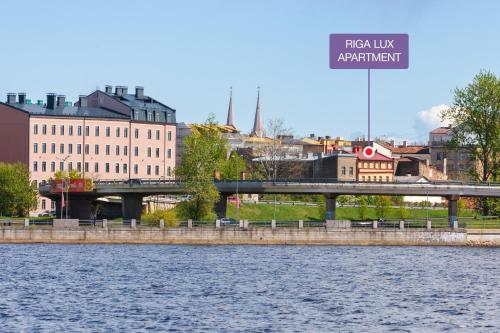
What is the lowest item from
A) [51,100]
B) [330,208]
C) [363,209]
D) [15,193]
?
[330,208]

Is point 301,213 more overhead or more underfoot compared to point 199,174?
more underfoot

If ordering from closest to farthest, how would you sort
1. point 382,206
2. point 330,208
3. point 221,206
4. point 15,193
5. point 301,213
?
1. point 330,208
2. point 221,206
3. point 15,193
4. point 301,213
5. point 382,206

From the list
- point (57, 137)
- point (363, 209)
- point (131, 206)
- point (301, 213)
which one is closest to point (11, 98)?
point (57, 137)

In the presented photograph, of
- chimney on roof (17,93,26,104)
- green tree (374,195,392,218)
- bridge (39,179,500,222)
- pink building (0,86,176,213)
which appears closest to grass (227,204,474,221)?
green tree (374,195,392,218)

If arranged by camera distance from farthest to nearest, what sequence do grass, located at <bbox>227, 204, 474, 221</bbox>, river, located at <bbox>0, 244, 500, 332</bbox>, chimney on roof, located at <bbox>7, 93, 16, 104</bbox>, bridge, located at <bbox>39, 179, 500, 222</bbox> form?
1. chimney on roof, located at <bbox>7, 93, 16, 104</bbox>
2. grass, located at <bbox>227, 204, 474, 221</bbox>
3. bridge, located at <bbox>39, 179, 500, 222</bbox>
4. river, located at <bbox>0, 244, 500, 332</bbox>

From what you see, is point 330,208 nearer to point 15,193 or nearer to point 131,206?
point 131,206

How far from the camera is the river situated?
64.1 meters

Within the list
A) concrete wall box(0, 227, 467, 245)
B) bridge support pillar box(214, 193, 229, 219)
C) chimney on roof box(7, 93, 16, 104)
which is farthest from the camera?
chimney on roof box(7, 93, 16, 104)

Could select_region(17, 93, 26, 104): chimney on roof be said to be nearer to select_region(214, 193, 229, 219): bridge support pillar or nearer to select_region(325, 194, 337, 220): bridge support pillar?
select_region(214, 193, 229, 219): bridge support pillar

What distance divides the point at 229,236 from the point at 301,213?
53032mm

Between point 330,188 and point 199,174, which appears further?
point 199,174

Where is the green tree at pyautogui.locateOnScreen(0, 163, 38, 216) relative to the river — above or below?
above

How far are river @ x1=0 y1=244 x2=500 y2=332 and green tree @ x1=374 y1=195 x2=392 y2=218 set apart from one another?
6196 cm

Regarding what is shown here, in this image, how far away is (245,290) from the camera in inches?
3182
